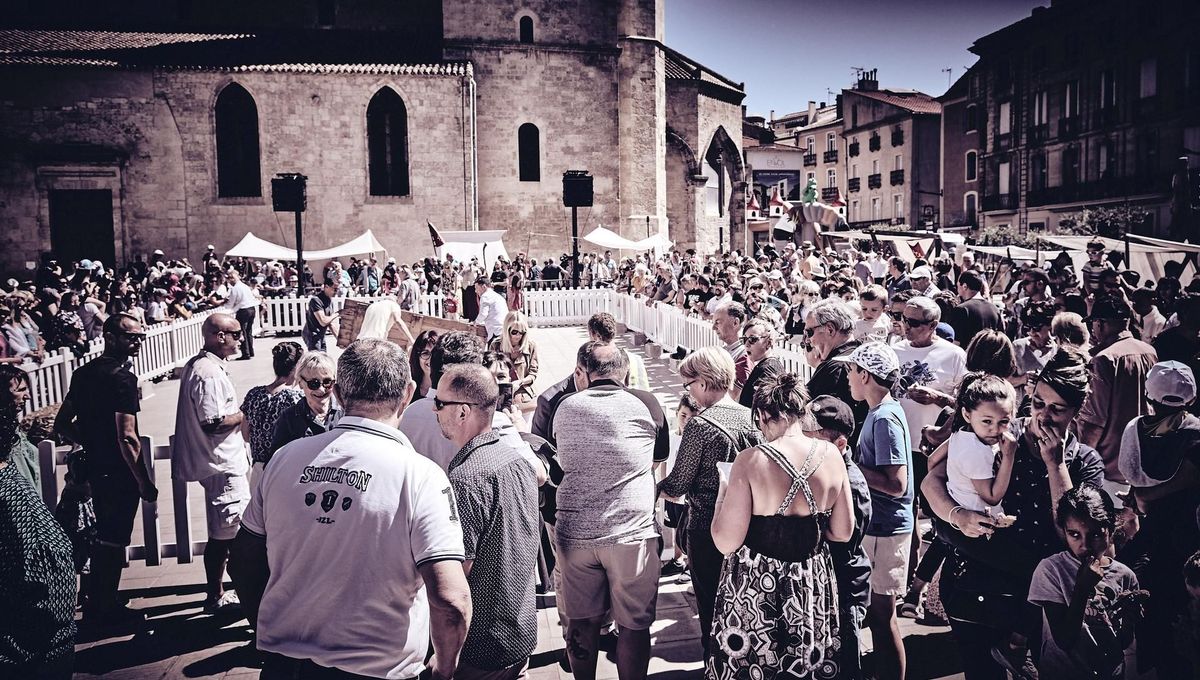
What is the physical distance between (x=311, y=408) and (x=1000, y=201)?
40.8m

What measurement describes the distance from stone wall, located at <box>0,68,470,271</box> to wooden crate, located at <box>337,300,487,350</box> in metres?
18.7

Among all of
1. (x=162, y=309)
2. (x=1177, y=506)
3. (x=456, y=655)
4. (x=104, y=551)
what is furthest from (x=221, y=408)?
(x=162, y=309)

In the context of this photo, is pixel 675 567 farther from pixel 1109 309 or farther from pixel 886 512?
pixel 1109 309

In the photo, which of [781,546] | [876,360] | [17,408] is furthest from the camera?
[876,360]

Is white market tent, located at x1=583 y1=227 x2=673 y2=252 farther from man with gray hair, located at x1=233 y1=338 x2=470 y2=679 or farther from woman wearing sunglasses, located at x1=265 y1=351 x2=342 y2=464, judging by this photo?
man with gray hair, located at x1=233 y1=338 x2=470 y2=679

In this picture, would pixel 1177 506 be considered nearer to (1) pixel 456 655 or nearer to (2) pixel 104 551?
(1) pixel 456 655

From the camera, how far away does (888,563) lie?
3635 millimetres

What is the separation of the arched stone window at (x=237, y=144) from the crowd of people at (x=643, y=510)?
950 inches

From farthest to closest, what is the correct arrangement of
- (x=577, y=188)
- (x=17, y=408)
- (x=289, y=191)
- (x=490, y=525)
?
(x=577, y=188) < (x=289, y=191) < (x=17, y=408) < (x=490, y=525)

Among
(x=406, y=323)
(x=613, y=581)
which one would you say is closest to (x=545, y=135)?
(x=406, y=323)

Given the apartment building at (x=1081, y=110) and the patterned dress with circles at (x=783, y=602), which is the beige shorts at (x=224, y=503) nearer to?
the patterned dress with circles at (x=783, y=602)

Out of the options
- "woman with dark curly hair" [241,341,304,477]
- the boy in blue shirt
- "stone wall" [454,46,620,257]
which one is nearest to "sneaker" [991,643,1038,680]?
the boy in blue shirt

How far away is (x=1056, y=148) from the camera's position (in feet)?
116

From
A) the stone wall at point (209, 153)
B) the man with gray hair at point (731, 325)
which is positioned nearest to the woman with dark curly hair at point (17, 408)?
the man with gray hair at point (731, 325)
